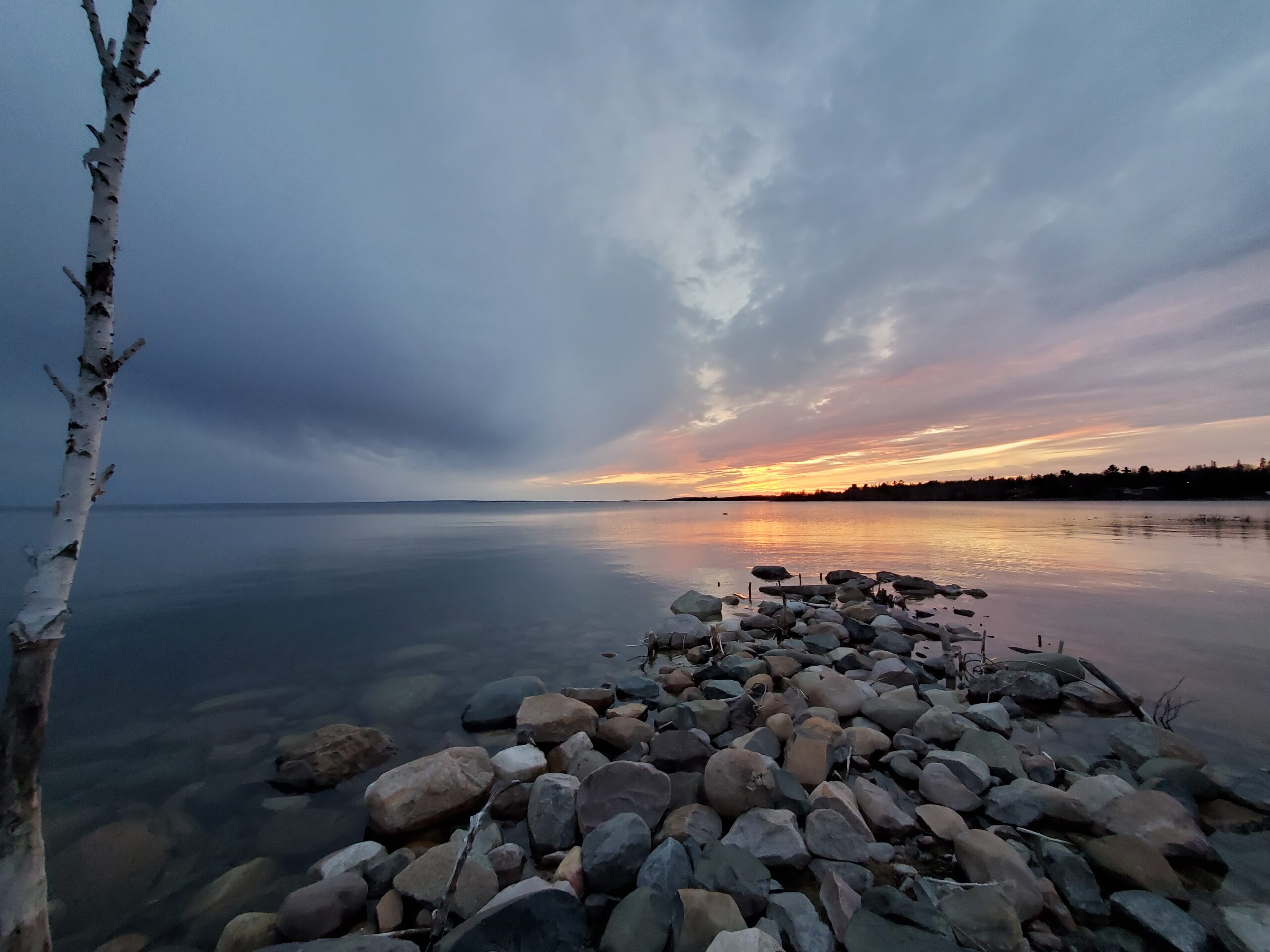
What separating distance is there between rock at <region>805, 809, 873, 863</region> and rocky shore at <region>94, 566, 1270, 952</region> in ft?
0.06

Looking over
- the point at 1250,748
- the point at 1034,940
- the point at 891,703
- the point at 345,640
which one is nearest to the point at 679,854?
the point at 1034,940

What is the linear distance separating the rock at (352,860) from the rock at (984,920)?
5.57 m

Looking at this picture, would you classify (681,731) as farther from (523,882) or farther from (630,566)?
(630,566)

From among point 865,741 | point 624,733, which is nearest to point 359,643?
point 624,733

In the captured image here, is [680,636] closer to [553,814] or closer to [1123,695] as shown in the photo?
[553,814]

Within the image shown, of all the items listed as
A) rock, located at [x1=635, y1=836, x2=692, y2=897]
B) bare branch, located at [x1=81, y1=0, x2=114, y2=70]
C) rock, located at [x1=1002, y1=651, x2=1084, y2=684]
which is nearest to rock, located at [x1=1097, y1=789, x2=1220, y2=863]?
rock, located at [x1=635, y1=836, x2=692, y2=897]

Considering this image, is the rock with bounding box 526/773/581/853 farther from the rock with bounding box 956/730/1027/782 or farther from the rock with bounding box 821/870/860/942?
the rock with bounding box 956/730/1027/782

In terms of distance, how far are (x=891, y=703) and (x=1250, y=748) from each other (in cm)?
550

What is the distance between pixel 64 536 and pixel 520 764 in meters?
5.53

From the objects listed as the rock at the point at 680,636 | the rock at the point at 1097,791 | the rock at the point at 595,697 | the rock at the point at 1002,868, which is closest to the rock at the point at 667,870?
the rock at the point at 1002,868

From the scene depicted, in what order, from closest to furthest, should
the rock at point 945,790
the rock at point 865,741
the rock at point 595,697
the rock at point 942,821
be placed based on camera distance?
the rock at point 942,821 < the rock at point 945,790 < the rock at point 865,741 < the rock at point 595,697

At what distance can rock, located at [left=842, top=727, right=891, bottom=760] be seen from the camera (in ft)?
22.6

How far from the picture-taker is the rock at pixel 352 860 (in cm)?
492

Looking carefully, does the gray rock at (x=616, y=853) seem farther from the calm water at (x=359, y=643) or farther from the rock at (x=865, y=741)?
the rock at (x=865, y=741)
